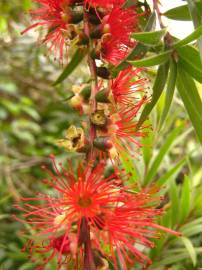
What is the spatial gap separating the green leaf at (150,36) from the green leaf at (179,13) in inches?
7.7

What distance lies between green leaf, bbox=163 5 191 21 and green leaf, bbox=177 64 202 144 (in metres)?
0.18

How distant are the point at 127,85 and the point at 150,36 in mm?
254

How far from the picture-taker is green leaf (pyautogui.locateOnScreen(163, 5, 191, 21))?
1190 mm

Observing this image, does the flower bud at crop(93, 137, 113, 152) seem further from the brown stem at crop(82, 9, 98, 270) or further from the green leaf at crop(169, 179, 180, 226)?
the green leaf at crop(169, 179, 180, 226)

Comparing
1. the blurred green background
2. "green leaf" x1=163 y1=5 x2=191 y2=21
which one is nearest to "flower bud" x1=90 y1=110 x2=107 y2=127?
"green leaf" x1=163 y1=5 x2=191 y2=21

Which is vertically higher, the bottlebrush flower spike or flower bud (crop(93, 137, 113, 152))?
flower bud (crop(93, 137, 113, 152))

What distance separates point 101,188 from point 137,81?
14.1 inches

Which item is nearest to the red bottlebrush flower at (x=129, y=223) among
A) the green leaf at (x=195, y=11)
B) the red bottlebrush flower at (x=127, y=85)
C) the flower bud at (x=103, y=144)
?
the flower bud at (x=103, y=144)

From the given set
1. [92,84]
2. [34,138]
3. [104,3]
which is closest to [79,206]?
[92,84]

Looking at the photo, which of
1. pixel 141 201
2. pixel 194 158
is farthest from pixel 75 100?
pixel 194 158

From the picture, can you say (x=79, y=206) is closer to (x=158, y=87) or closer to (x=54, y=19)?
(x=158, y=87)

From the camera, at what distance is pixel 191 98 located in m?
1.11

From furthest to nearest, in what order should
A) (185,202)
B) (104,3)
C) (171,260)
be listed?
1. (185,202)
2. (171,260)
3. (104,3)

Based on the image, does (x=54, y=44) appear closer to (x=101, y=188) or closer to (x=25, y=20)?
(x=101, y=188)
